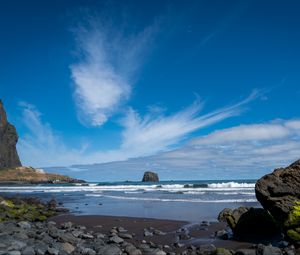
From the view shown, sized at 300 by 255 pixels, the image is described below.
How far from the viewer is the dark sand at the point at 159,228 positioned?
13.8 meters

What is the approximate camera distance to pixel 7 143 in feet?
568

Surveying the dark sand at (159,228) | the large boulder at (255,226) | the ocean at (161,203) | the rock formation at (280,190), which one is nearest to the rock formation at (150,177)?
the ocean at (161,203)

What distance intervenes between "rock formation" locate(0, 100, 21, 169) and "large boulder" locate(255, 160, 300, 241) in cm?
16786

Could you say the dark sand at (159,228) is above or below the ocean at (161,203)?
below

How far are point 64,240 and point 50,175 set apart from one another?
5965 inches

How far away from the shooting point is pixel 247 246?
12.5 metres

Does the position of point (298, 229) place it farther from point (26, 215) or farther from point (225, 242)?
point (26, 215)

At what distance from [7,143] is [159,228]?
556ft

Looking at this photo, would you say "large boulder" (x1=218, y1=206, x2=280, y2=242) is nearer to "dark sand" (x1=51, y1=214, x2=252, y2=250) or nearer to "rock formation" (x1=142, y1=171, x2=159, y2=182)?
"dark sand" (x1=51, y1=214, x2=252, y2=250)

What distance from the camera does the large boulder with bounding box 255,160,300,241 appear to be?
1188 centimetres

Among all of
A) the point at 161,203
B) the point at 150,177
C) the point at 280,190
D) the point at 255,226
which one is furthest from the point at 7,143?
the point at 280,190

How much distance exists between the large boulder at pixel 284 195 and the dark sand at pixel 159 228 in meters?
1.47

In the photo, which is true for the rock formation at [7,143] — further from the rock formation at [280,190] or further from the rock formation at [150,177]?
the rock formation at [280,190]

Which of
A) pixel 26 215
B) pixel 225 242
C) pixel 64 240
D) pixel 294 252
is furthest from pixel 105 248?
pixel 26 215
